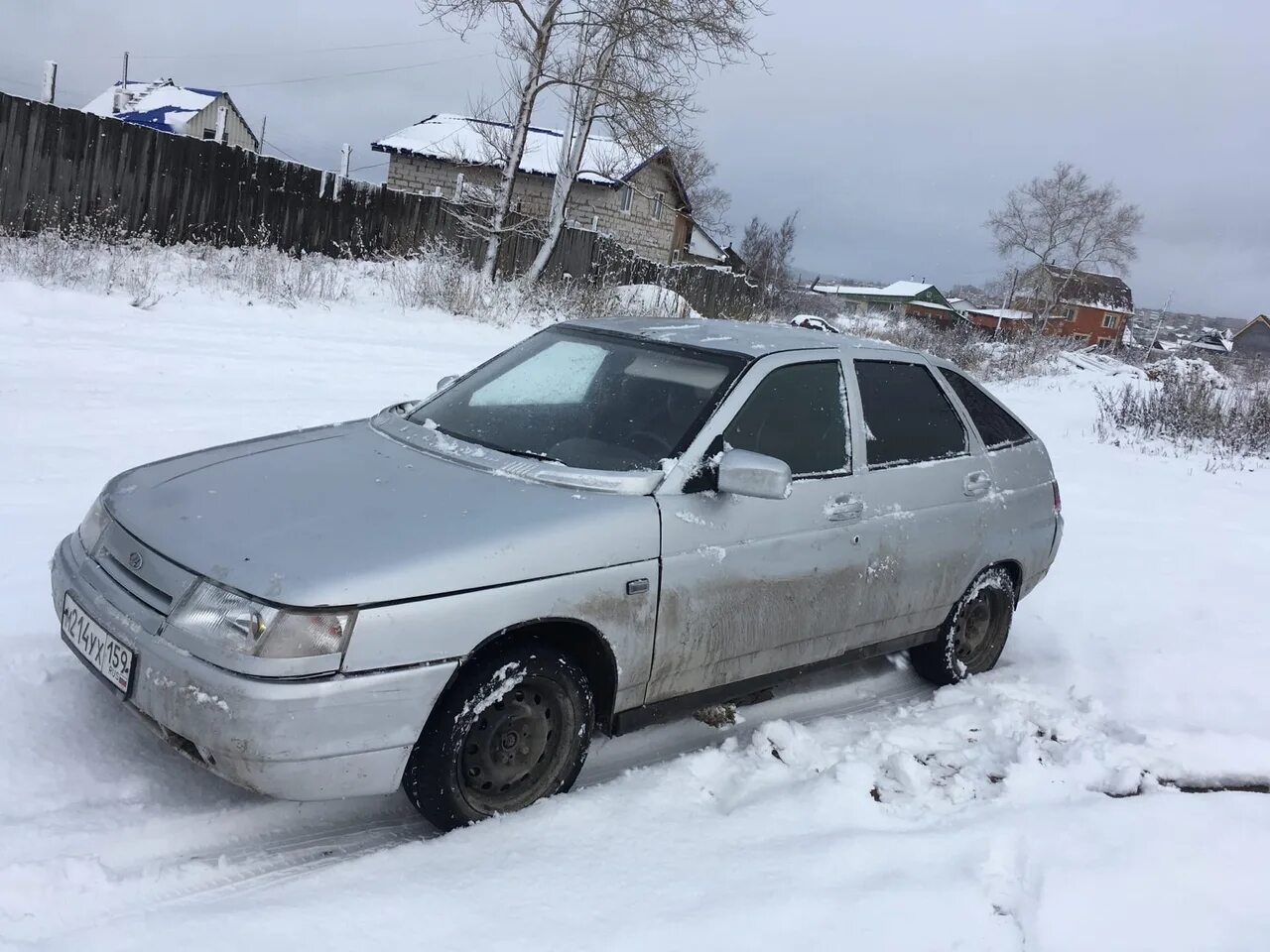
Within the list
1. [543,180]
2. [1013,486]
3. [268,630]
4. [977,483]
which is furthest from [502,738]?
[543,180]

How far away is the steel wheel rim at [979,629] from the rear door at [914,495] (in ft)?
0.81

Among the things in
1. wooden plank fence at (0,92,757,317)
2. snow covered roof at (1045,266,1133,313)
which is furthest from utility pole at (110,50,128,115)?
snow covered roof at (1045,266,1133,313)

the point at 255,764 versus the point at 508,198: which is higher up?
the point at 508,198

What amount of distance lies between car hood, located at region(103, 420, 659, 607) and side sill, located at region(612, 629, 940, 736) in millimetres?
593

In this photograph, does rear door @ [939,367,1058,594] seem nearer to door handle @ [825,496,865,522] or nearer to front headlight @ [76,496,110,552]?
door handle @ [825,496,865,522]

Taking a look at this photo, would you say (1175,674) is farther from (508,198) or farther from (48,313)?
(508,198)

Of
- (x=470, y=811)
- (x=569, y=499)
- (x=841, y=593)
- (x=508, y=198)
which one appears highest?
(x=508, y=198)

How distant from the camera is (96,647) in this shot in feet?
9.89

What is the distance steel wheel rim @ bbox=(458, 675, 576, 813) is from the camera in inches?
120

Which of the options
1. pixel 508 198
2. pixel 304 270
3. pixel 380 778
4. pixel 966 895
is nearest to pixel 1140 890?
pixel 966 895

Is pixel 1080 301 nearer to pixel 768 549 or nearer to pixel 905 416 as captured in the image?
pixel 905 416

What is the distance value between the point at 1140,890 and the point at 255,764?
2.70 meters

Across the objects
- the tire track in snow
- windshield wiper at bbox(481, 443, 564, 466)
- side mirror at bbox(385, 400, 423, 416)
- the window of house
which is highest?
the window of house

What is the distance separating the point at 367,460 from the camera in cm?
363
